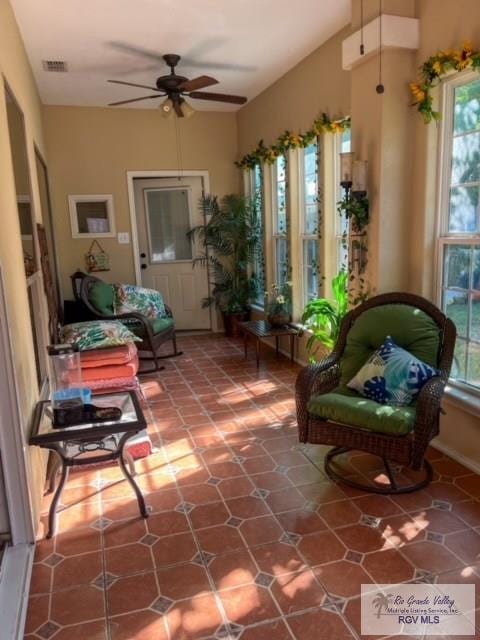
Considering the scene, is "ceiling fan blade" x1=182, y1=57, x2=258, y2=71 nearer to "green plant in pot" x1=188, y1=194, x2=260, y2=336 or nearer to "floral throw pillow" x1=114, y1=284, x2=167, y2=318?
"green plant in pot" x1=188, y1=194, x2=260, y2=336

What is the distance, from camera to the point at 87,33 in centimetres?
353

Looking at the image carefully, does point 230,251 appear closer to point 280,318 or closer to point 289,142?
point 280,318

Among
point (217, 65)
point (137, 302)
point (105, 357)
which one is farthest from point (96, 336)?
point (217, 65)

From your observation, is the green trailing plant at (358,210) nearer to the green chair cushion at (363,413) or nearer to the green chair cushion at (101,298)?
the green chair cushion at (363,413)

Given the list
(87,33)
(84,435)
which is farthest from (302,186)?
(84,435)

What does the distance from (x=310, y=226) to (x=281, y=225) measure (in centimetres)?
74

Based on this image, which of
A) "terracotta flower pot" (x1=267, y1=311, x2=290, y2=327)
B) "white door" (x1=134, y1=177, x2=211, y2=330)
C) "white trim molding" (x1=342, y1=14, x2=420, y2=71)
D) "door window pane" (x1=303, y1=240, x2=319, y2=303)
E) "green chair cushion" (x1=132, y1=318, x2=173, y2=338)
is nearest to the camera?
"white trim molding" (x1=342, y1=14, x2=420, y2=71)

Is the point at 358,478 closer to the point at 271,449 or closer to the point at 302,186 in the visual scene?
the point at 271,449

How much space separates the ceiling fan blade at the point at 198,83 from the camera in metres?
3.62

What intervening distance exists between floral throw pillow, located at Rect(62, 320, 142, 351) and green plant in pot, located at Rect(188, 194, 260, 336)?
234 centimetres

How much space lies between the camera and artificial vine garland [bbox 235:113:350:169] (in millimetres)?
3730

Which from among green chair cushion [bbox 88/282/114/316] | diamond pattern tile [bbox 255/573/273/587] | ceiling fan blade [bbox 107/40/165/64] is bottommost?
diamond pattern tile [bbox 255/573/273/587]

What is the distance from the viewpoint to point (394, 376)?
2531 mm

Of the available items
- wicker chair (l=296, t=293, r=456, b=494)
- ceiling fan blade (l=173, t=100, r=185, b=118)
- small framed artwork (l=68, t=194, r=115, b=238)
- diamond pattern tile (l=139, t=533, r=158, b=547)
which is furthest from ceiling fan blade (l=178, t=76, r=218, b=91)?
diamond pattern tile (l=139, t=533, r=158, b=547)
